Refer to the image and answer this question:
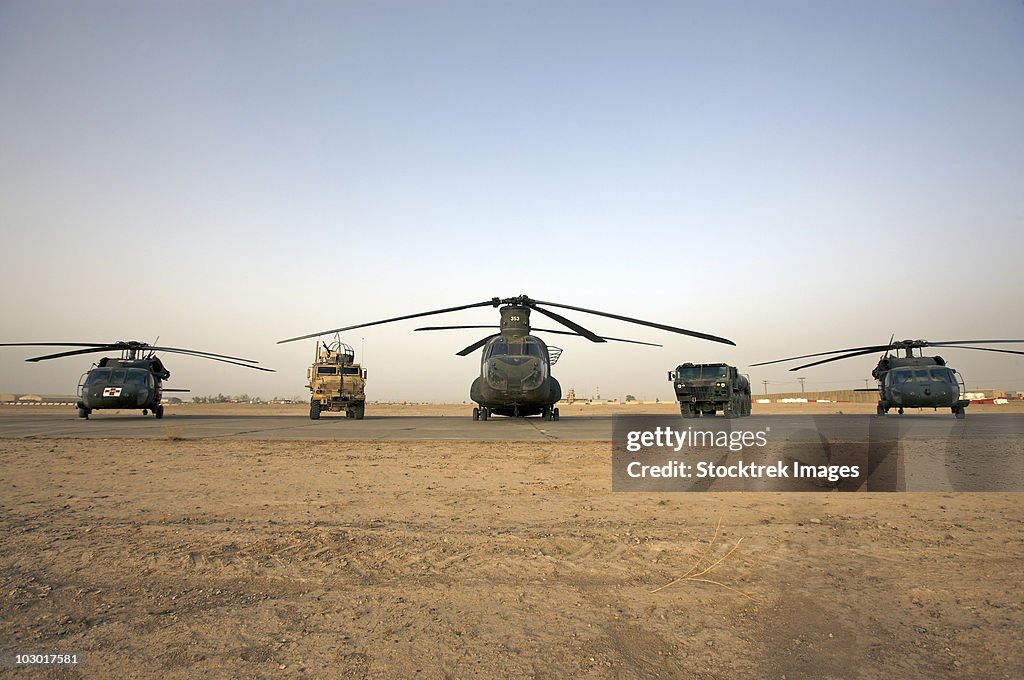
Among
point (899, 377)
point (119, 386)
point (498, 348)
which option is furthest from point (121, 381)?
point (899, 377)

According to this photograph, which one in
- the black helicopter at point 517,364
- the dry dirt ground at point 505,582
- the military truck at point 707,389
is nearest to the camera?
the dry dirt ground at point 505,582

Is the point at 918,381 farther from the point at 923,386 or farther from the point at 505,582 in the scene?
the point at 505,582

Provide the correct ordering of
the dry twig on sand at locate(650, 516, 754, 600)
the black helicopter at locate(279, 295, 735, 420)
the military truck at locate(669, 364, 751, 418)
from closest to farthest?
the dry twig on sand at locate(650, 516, 754, 600), the black helicopter at locate(279, 295, 735, 420), the military truck at locate(669, 364, 751, 418)

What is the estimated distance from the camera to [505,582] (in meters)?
3.55

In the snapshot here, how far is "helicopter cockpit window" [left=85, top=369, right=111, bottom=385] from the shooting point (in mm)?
21406

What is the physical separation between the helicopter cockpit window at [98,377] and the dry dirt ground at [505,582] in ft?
58.9

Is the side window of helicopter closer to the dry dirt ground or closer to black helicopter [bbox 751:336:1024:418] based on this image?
black helicopter [bbox 751:336:1024:418]

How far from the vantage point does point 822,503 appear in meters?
5.87

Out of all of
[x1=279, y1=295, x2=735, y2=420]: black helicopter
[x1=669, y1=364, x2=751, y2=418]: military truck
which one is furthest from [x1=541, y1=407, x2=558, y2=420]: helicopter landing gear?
[x1=669, y1=364, x2=751, y2=418]: military truck

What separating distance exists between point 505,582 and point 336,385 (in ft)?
68.2

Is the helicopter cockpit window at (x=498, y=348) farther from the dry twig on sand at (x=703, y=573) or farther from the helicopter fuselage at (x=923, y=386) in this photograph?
the helicopter fuselage at (x=923, y=386)

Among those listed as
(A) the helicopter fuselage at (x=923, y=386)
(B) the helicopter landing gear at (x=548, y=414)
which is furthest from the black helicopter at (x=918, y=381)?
(B) the helicopter landing gear at (x=548, y=414)

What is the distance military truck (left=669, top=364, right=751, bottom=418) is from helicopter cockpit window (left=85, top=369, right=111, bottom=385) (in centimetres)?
2340

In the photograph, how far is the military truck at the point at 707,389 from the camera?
23.5 meters
